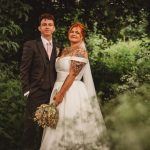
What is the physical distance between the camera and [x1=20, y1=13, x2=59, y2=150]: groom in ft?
20.8

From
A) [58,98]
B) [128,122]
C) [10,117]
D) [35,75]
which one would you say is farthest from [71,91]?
[128,122]

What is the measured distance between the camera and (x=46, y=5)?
1188 cm

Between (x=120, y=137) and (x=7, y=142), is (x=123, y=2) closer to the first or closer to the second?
(x=7, y=142)

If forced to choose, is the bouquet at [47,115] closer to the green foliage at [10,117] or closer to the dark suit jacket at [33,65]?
the dark suit jacket at [33,65]

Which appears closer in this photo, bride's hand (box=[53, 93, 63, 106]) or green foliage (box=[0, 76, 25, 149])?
bride's hand (box=[53, 93, 63, 106])

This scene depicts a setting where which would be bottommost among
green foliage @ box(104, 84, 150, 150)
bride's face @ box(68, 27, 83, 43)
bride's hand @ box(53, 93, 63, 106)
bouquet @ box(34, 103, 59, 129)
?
bouquet @ box(34, 103, 59, 129)

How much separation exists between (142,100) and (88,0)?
9.35m

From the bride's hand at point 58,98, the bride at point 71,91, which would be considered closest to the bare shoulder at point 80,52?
the bride at point 71,91

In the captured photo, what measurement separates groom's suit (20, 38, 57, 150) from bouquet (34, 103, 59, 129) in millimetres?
209

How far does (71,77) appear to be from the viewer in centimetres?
635

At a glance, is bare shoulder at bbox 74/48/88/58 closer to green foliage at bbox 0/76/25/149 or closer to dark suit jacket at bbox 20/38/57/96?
dark suit jacket at bbox 20/38/57/96

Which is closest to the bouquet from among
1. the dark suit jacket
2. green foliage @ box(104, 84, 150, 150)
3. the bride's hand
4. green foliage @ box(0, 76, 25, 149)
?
the bride's hand

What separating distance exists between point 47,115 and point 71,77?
58 centimetres

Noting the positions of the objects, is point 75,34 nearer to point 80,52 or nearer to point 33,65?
point 80,52
